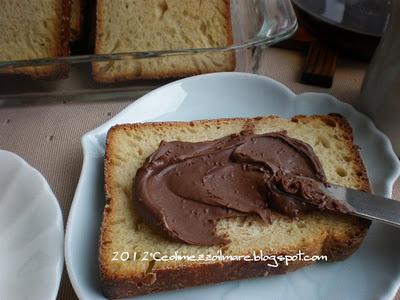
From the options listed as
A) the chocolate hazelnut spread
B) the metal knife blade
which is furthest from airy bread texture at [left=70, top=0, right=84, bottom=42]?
the metal knife blade

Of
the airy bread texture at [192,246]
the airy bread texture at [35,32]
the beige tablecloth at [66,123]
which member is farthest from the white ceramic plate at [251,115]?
the airy bread texture at [35,32]

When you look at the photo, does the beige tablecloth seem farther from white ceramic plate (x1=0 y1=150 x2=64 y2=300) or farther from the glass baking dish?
white ceramic plate (x1=0 y1=150 x2=64 y2=300)

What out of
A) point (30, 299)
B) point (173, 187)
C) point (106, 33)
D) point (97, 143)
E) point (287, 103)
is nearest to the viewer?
point (30, 299)

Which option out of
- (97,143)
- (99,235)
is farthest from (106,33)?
(99,235)

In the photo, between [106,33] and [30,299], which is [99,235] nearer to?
[30,299]

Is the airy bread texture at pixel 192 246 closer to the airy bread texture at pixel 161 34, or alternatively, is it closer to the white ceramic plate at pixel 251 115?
the white ceramic plate at pixel 251 115

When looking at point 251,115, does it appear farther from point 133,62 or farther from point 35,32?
point 35,32
